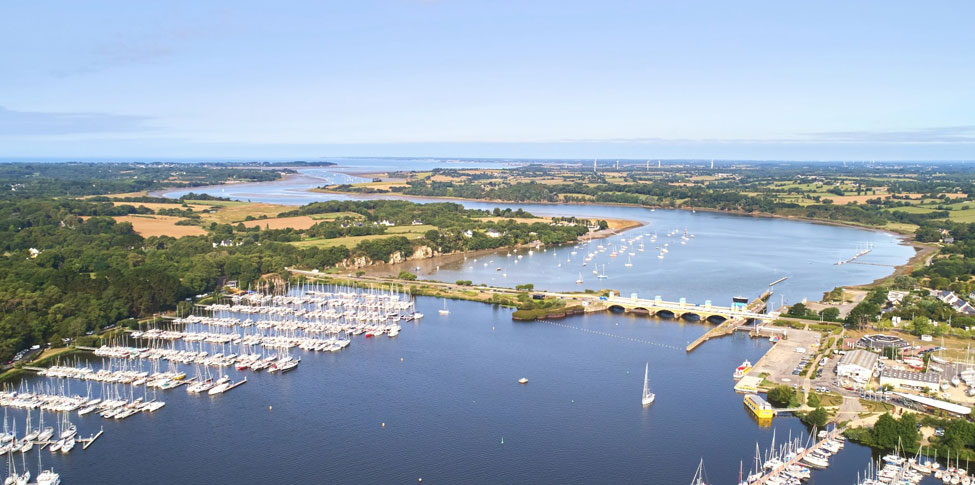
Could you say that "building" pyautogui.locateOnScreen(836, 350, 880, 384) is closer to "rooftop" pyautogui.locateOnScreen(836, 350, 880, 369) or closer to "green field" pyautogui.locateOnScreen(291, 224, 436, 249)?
"rooftop" pyautogui.locateOnScreen(836, 350, 880, 369)

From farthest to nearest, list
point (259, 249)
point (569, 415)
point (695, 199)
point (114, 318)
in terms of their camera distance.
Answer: point (695, 199) → point (259, 249) → point (114, 318) → point (569, 415)

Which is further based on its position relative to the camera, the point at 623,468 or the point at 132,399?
the point at 132,399

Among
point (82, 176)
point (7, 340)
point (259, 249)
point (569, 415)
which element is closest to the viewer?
point (569, 415)

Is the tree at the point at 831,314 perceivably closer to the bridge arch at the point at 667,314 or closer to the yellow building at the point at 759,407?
the bridge arch at the point at 667,314

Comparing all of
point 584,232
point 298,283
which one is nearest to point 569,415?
point 298,283

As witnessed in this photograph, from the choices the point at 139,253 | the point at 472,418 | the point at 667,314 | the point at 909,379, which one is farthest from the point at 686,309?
the point at 139,253

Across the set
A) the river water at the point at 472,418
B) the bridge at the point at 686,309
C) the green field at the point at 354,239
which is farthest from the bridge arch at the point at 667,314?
the green field at the point at 354,239

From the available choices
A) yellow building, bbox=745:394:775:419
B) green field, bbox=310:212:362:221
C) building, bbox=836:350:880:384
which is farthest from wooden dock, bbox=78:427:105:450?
green field, bbox=310:212:362:221

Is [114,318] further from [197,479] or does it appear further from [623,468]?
[623,468]
